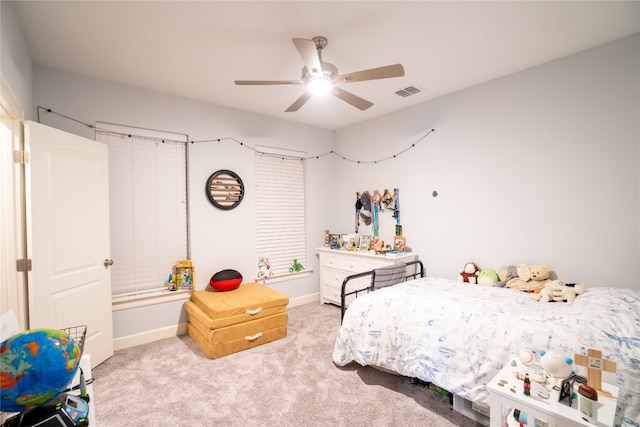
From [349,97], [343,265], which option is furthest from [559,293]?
[343,265]

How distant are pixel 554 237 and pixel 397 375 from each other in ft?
6.29

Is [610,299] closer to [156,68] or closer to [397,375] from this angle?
A: [397,375]

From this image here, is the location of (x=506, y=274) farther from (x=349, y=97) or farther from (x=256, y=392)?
(x=256, y=392)

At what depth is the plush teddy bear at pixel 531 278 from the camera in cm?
267

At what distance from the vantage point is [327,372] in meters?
2.59

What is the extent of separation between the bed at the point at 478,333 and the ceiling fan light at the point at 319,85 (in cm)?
175

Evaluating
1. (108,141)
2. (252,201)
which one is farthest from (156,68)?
(252,201)

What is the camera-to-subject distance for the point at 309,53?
6.19 feet

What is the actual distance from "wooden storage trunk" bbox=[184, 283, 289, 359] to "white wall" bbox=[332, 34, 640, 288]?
1.97m

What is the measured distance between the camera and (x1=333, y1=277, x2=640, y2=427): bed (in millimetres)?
1622

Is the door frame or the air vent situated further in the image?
the air vent

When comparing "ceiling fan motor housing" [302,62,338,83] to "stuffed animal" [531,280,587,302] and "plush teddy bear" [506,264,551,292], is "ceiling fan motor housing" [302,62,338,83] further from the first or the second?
"plush teddy bear" [506,264,551,292]

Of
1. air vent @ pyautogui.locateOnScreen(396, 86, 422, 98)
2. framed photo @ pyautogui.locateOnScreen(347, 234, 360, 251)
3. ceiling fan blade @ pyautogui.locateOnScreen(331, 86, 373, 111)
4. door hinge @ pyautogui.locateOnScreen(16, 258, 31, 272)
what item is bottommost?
framed photo @ pyautogui.locateOnScreen(347, 234, 360, 251)

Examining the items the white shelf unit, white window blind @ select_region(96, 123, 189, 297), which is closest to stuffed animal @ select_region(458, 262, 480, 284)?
the white shelf unit
